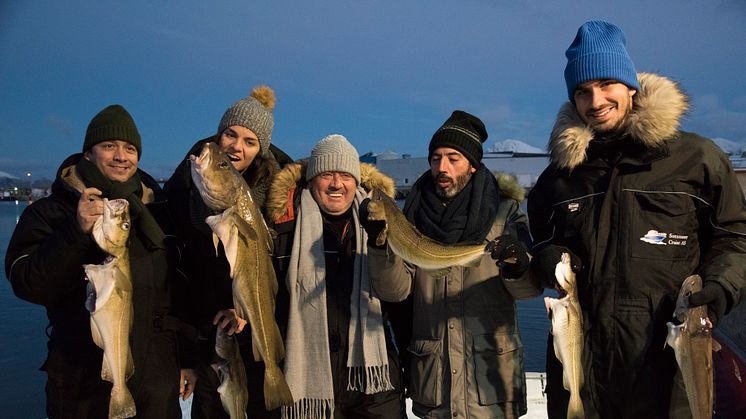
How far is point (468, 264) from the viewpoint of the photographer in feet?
10.7

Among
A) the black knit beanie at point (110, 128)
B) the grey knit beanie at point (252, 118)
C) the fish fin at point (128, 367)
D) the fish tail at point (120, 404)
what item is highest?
the grey knit beanie at point (252, 118)

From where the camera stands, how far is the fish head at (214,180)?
305 centimetres

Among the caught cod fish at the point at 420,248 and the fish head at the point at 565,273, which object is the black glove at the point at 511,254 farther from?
the fish head at the point at 565,273

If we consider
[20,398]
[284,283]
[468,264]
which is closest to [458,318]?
[468,264]

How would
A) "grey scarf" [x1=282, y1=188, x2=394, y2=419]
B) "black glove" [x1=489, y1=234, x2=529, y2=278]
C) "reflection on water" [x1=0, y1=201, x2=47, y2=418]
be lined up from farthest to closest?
"reflection on water" [x1=0, y1=201, x2=47, y2=418] < "grey scarf" [x1=282, y1=188, x2=394, y2=419] < "black glove" [x1=489, y1=234, x2=529, y2=278]

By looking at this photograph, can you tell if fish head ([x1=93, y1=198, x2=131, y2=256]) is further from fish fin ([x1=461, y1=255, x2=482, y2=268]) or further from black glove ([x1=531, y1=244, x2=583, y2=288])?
black glove ([x1=531, y1=244, x2=583, y2=288])

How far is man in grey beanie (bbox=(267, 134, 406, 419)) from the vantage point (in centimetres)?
375

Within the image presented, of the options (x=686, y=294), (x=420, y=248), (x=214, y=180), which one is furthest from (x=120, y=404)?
(x=686, y=294)

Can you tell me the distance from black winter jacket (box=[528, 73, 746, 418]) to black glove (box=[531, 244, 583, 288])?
0.53ft

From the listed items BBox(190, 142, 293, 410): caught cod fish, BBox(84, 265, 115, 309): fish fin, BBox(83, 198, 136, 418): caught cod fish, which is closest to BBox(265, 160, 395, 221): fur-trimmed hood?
BBox(190, 142, 293, 410): caught cod fish

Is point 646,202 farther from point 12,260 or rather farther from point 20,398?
point 20,398

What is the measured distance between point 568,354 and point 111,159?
3273mm

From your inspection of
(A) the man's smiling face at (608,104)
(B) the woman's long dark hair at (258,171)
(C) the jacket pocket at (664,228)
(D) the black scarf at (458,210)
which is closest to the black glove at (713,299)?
(C) the jacket pocket at (664,228)

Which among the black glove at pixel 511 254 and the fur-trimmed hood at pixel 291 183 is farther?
the fur-trimmed hood at pixel 291 183
